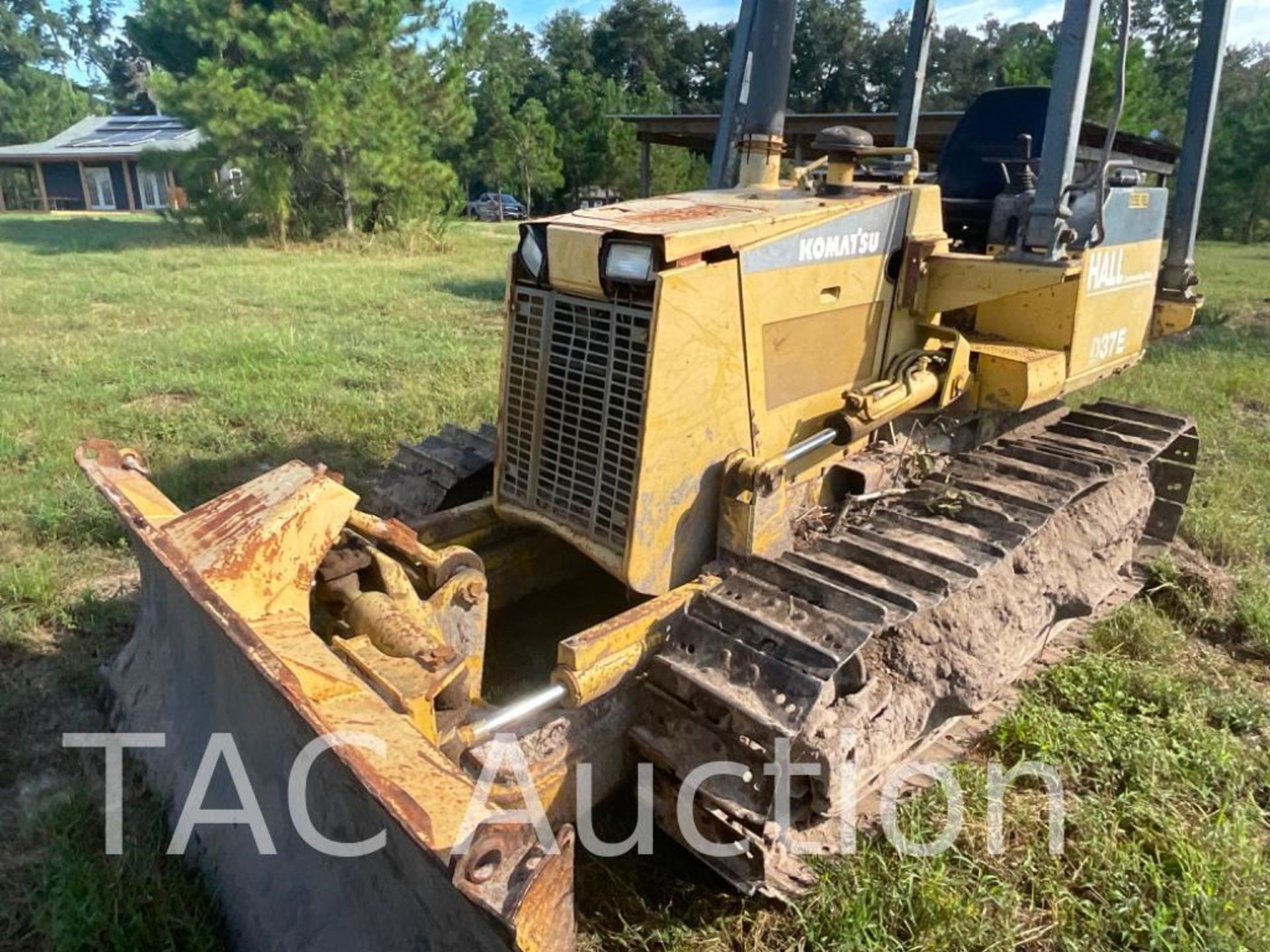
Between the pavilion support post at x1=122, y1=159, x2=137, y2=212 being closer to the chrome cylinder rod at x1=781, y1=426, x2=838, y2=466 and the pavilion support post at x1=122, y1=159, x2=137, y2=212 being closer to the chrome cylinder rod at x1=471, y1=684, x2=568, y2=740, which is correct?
the chrome cylinder rod at x1=781, y1=426, x2=838, y2=466

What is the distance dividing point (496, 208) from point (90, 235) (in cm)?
1901

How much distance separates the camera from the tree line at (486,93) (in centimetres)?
2173

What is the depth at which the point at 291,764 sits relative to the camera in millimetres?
2516

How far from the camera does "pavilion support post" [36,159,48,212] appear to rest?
4503cm

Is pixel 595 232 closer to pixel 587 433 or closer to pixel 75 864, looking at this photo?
pixel 587 433

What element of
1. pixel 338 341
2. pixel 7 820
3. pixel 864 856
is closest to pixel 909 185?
pixel 864 856

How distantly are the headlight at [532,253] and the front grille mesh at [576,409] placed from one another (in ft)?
0.25

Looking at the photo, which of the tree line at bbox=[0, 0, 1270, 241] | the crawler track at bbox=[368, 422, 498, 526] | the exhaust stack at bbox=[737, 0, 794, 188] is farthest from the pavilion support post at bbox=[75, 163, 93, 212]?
the exhaust stack at bbox=[737, 0, 794, 188]

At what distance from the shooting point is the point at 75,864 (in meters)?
2.91

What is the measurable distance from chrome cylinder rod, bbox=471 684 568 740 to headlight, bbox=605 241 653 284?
1287mm

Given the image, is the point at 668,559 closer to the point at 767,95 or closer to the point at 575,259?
the point at 575,259

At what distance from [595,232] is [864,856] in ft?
7.35

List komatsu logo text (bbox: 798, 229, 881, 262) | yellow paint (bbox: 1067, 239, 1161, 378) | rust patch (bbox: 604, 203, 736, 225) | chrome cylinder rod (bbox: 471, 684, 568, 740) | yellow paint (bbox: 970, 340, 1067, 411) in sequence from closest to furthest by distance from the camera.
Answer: chrome cylinder rod (bbox: 471, 684, 568, 740), rust patch (bbox: 604, 203, 736, 225), komatsu logo text (bbox: 798, 229, 881, 262), yellow paint (bbox: 970, 340, 1067, 411), yellow paint (bbox: 1067, 239, 1161, 378)

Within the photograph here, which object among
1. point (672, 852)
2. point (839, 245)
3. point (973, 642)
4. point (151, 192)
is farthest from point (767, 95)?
point (151, 192)
